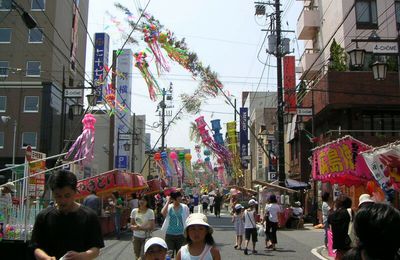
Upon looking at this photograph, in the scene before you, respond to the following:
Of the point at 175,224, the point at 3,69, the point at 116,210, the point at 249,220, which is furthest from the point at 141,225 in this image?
the point at 3,69

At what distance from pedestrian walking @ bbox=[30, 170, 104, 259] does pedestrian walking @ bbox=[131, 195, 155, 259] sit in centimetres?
526

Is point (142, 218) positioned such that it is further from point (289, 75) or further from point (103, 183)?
point (289, 75)

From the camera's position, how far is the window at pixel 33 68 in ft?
140

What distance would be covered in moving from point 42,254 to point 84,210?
47 cm

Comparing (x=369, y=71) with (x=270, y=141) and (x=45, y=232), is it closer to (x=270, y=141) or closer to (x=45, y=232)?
(x=270, y=141)

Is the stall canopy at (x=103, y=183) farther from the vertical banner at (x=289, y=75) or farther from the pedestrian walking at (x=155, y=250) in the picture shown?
the vertical banner at (x=289, y=75)

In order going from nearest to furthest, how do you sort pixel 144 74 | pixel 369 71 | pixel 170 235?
pixel 170 235 → pixel 144 74 → pixel 369 71

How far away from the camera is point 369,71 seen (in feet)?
86.3

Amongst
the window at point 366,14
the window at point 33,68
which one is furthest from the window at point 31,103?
the window at point 366,14

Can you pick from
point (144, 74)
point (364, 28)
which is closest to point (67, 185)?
point (144, 74)

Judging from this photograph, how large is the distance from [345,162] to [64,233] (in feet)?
37.2

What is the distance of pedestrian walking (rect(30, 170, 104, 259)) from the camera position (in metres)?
3.82

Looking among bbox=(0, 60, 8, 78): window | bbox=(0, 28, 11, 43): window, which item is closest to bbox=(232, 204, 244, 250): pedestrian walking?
bbox=(0, 60, 8, 78): window

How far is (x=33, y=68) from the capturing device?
4291 centimetres
